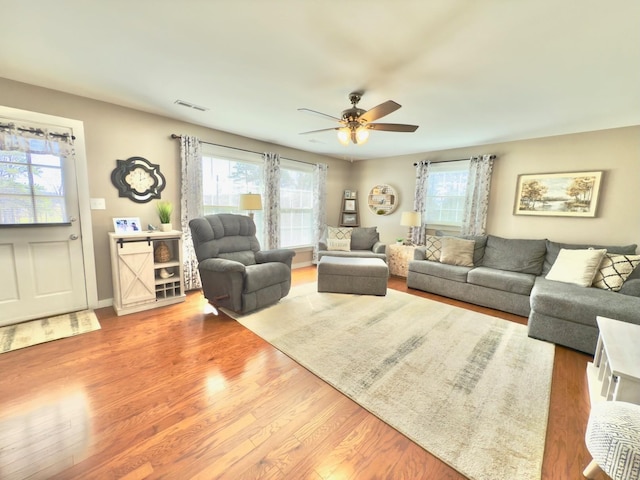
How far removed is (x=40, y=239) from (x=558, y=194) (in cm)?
648

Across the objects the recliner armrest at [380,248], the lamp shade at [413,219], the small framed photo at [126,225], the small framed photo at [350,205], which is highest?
the small framed photo at [350,205]

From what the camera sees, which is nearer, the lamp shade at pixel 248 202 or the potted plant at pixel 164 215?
the potted plant at pixel 164 215

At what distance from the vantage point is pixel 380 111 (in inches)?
86.3

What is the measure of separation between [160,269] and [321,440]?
293 centimetres

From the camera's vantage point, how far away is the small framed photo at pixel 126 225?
10.1 feet

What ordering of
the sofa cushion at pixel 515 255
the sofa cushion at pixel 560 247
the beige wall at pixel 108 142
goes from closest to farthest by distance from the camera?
1. the beige wall at pixel 108 142
2. the sofa cushion at pixel 560 247
3. the sofa cushion at pixel 515 255

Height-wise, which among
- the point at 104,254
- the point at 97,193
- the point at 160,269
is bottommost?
the point at 160,269

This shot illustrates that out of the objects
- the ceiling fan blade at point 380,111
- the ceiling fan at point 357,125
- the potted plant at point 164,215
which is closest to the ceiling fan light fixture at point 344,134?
the ceiling fan at point 357,125

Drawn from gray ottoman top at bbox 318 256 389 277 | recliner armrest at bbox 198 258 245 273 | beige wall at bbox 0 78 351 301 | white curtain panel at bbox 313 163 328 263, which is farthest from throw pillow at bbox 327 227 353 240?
Result: beige wall at bbox 0 78 351 301

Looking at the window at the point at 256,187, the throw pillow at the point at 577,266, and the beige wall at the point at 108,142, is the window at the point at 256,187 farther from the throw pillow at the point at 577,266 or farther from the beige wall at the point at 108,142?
the throw pillow at the point at 577,266

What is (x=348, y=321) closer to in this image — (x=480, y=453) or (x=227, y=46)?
(x=480, y=453)

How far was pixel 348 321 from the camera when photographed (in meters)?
2.87

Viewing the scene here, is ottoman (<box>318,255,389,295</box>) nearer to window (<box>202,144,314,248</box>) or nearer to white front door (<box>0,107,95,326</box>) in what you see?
window (<box>202,144,314,248</box>)

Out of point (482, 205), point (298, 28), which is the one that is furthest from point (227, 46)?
point (482, 205)
